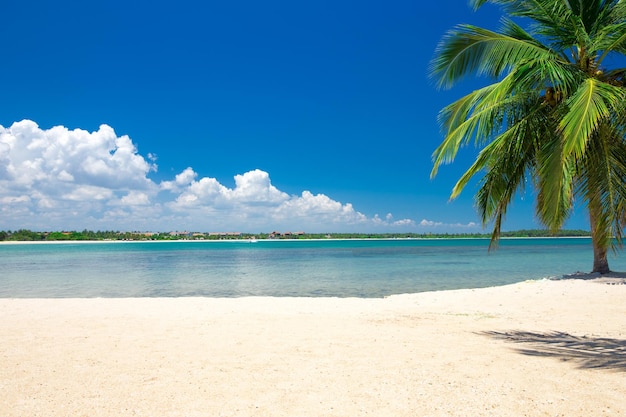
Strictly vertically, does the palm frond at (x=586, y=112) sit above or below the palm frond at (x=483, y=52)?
below

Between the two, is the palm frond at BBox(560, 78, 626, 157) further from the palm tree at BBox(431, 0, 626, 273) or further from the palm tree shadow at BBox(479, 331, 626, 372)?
the palm tree shadow at BBox(479, 331, 626, 372)

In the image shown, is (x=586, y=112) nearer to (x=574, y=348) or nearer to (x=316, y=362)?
Result: (x=574, y=348)

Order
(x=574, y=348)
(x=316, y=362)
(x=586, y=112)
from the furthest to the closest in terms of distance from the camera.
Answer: (x=574, y=348), (x=586, y=112), (x=316, y=362)

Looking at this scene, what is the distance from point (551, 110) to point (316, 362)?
6.00 metres

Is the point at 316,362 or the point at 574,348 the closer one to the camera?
the point at 316,362

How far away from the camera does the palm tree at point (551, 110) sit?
6.04 m

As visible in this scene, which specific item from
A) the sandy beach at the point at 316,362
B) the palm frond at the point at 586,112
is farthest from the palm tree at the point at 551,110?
the sandy beach at the point at 316,362

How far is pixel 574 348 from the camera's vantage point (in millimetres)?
5934

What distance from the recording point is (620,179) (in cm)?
619

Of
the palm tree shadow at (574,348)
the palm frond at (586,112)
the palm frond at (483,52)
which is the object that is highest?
the palm frond at (483,52)

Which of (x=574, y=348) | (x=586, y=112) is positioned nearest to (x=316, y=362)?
(x=574, y=348)

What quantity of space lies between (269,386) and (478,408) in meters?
2.07

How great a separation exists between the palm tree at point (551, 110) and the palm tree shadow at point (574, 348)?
1.49 m

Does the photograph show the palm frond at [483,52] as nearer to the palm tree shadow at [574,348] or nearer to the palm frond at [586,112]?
the palm frond at [586,112]
